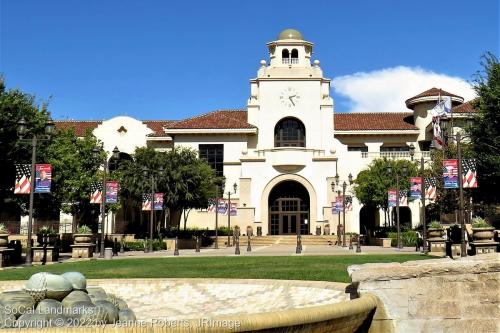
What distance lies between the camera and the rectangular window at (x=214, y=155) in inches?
2569

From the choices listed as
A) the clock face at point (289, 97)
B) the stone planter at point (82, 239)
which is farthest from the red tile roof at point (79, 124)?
the stone planter at point (82, 239)

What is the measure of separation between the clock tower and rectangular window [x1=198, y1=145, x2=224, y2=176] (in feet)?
12.5

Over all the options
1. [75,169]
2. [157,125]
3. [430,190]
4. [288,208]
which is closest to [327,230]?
[288,208]

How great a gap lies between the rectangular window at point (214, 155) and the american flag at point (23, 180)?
1480 inches

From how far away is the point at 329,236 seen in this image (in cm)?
5600

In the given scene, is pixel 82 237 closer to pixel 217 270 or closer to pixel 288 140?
pixel 217 270

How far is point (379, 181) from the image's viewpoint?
178 feet

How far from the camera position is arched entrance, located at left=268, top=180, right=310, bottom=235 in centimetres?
6297

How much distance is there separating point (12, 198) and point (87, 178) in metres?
11.5

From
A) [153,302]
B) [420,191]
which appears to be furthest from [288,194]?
[153,302]

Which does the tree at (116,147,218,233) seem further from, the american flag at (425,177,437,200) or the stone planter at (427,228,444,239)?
the stone planter at (427,228,444,239)

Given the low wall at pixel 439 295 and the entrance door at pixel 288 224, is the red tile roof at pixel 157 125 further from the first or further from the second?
the low wall at pixel 439 295

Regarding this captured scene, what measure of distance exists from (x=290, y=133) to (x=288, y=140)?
2.90 ft

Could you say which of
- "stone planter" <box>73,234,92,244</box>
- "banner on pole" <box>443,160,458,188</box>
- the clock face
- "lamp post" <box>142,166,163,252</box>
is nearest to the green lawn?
"banner on pole" <box>443,160,458,188</box>
